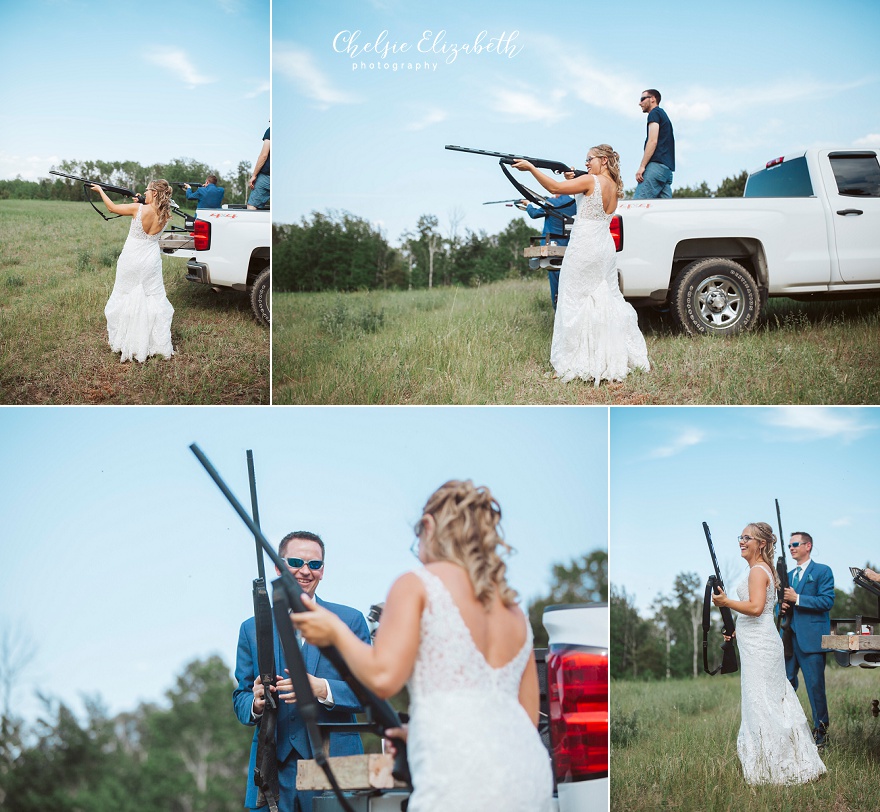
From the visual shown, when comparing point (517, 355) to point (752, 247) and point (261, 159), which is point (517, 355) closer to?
point (752, 247)

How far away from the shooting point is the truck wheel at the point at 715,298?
655 cm

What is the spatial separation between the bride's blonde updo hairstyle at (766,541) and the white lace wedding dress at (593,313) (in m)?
1.27

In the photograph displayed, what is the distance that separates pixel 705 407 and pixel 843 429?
93 cm

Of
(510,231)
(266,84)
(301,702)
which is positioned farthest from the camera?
(510,231)

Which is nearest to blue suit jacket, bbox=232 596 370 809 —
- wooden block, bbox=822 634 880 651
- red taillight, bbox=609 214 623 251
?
wooden block, bbox=822 634 880 651

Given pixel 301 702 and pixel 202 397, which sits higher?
pixel 202 397

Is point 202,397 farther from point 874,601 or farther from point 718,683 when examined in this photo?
point 874,601

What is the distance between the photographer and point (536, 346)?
21.4 feet

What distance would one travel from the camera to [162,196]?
639 centimetres

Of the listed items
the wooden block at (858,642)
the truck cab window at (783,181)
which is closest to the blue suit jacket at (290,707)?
the wooden block at (858,642)

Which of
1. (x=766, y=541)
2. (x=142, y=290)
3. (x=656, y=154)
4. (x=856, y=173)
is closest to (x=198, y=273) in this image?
(x=142, y=290)

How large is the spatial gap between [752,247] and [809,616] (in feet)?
8.34

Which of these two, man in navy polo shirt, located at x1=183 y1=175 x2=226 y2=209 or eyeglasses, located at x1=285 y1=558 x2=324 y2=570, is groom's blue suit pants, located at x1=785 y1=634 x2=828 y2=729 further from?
man in navy polo shirt, located at x1=183 y1=175 x2=226 y2=209

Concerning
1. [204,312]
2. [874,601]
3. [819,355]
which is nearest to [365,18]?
[204,312]
